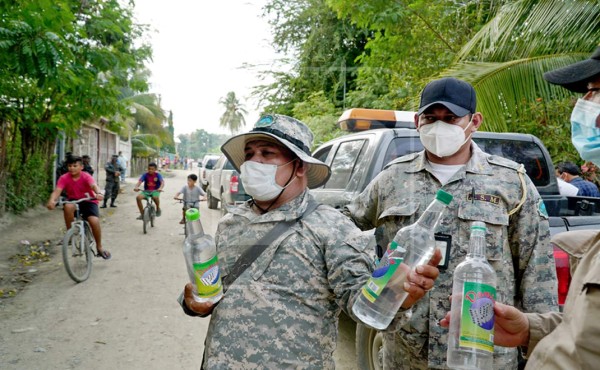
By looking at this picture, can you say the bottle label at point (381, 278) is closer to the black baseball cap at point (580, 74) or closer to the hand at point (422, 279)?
the hand at point (422, 279)

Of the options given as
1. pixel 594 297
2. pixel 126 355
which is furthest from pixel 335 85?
pixel 594 297

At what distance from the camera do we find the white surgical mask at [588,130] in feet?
4.73

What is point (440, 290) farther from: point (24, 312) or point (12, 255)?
point (12, 255)

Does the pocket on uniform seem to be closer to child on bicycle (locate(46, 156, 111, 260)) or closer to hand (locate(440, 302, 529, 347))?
hand (locate(440, 302, 529, 347))

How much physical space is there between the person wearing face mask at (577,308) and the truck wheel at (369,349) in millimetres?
1951

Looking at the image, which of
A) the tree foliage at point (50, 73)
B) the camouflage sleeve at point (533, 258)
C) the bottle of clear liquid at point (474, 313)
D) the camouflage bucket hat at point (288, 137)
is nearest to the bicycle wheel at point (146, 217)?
the tree foliage at point (50, 73)

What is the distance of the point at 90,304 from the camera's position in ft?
19.7

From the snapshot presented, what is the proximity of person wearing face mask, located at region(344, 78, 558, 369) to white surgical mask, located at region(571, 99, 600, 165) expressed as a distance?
2.26ft

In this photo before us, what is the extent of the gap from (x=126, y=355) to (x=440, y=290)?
3.35 meters

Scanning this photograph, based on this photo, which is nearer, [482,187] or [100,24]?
[482,187]

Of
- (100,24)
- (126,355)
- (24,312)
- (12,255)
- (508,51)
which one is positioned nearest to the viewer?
(126,355)

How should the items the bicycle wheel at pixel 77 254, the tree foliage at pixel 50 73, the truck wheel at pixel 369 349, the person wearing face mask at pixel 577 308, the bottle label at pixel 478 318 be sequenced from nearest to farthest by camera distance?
the person wearing face mask at pixel 577 308
the bottle label at pixel 478 318
the truck wheel at pixel 369 349
the tree foliage at pixel 50 73
the bicycle wheel at pixel 77 254

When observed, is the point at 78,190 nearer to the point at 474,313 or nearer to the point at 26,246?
the point at 26,246

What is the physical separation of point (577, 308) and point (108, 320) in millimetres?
5227
